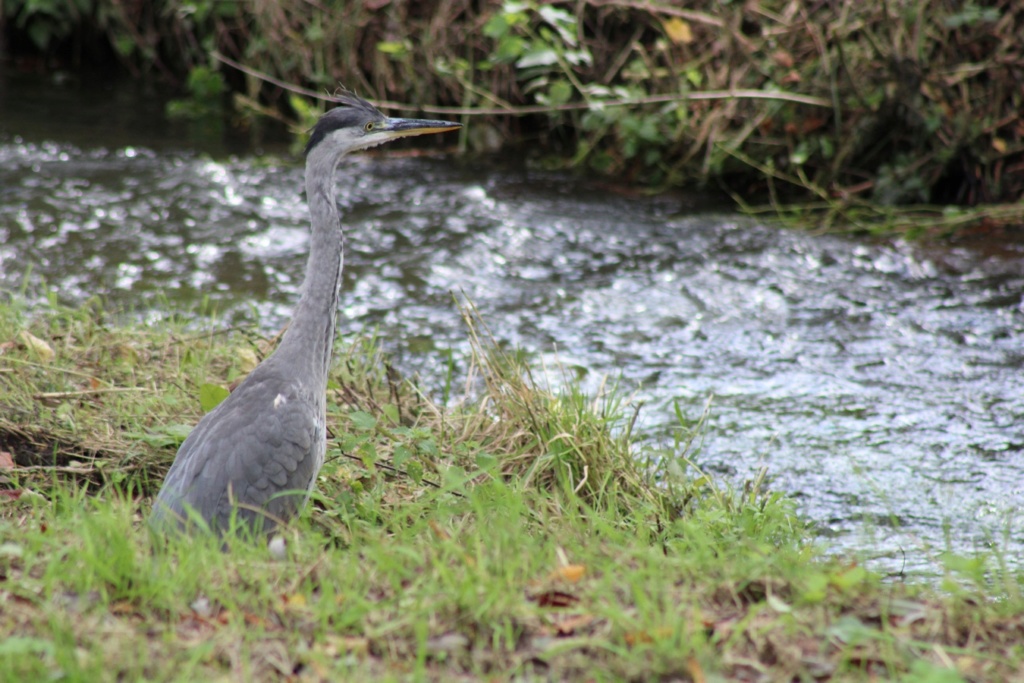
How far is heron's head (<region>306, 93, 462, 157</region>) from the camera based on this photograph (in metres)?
3.80

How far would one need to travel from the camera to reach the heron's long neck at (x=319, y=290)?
356 cm

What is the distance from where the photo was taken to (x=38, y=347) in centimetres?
458

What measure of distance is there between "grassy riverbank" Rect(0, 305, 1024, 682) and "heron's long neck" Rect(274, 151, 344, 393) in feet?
0.96

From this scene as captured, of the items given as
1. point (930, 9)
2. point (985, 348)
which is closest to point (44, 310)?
point (985, 348)

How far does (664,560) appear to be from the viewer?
2.75 m

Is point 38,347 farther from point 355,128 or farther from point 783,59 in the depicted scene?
point 783,59

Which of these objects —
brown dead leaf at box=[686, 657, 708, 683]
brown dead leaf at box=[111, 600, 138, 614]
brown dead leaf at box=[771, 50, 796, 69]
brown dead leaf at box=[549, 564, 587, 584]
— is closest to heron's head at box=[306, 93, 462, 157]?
brown dead leaf at box=[549, 564, 587, 584]

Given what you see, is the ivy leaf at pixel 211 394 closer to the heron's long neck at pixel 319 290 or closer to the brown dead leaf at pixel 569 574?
the heron's long neck at pixel 319 290

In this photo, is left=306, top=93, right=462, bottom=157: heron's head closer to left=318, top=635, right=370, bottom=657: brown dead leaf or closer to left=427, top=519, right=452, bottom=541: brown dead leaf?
left=427, top=519, right=452, bottom=541: brown dead leaf

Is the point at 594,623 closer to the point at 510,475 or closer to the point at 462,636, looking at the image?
the point at 462,636

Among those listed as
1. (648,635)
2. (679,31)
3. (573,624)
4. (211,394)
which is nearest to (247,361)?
(211,394)

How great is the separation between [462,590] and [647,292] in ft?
13.0

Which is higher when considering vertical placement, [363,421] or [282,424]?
[282,424]

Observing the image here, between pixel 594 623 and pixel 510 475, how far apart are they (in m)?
1.47
